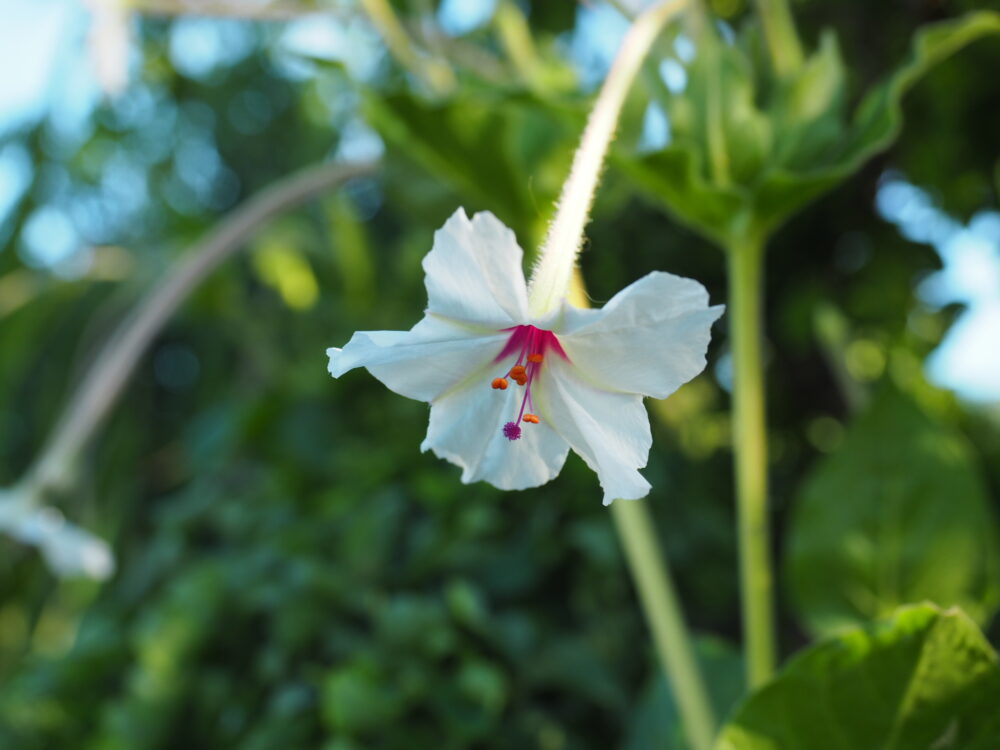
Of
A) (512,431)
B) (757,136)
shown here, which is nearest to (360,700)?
(512,431)

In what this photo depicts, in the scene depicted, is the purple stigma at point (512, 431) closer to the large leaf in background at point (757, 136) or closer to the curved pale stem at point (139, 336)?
the large leaf in background at point (757, 136)

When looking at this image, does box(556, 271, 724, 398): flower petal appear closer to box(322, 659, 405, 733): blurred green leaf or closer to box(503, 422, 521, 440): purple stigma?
box(503, 422, 521, 440): purple stigma

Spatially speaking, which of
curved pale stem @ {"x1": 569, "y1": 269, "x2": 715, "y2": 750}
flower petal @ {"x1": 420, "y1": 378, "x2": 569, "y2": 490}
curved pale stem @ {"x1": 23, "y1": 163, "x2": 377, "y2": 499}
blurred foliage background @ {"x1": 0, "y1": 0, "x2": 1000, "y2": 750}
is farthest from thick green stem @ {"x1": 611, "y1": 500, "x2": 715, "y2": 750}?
curved pale stem @ {"x1": 23, "y1": 163, "x2": 377, "y2": 499}

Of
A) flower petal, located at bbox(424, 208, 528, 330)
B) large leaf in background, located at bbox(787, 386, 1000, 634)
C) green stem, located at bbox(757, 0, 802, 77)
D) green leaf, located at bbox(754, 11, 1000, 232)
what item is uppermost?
green stem, located at bbox(757, 0, 802, 77)

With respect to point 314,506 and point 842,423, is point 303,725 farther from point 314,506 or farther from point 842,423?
point 842,423

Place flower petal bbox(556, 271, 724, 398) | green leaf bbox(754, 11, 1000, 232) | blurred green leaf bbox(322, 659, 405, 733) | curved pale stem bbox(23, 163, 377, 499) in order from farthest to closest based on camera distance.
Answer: curved pale stem bbox(23, 163, 377, 499) < blurred green leaf bbox(322, 659, 405, 733) < green leaf bbox(754, 11, 1000, 232) < flower petal bbox(556, 271, 724, 398)

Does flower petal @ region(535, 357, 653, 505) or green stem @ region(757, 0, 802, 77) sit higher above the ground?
green stem @ region(757, 0, 802, 77)

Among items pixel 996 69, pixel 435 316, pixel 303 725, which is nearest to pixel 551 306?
pixel 435 316

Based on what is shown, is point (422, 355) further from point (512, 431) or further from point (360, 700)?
point (360, 700)
